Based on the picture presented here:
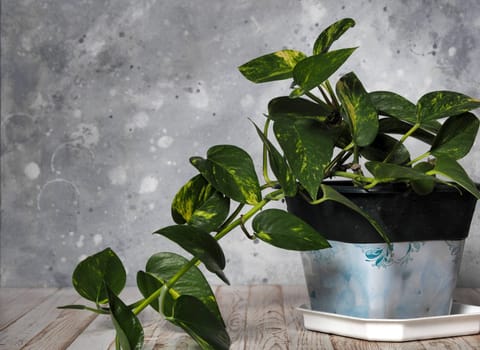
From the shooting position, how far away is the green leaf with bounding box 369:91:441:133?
919mm

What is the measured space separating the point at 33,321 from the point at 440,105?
81cm

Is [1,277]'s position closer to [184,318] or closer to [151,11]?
[151,11]

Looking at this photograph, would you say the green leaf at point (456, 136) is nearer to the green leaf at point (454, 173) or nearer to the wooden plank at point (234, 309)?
the green leaf at point (454, 173)

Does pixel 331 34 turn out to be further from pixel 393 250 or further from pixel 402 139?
pixel 393 250

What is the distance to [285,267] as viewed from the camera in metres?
1.47

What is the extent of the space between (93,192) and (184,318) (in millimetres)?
730

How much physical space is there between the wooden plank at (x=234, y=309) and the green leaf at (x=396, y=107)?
0.42 m

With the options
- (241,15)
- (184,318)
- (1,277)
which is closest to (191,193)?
(184,318)

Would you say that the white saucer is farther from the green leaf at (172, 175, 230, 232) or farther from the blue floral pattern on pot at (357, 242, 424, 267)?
the green leaf at (172, 175, 230, 232)

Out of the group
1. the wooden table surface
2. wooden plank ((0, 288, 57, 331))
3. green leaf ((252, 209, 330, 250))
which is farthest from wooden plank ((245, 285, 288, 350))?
wooden plank ((0, 288, 57, 331))

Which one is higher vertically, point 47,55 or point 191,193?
point 47,55

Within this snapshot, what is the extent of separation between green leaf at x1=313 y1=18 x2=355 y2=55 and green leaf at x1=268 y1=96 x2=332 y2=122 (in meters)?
0.08

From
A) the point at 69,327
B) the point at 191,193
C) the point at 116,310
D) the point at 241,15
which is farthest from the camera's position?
the point at 241,15

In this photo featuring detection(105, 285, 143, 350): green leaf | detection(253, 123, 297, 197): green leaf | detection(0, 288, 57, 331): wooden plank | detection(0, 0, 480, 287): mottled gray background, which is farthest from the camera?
detection(0, 0, 480, 287): mottled gray background
